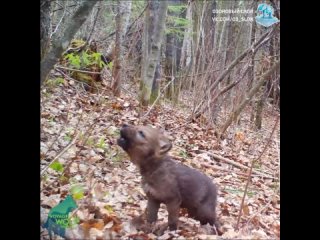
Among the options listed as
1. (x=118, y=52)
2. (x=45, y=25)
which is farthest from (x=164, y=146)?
Answer: (x=45, y=25)

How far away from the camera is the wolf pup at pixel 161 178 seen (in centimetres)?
383

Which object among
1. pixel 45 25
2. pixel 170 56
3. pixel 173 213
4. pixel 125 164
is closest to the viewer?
pixel 173 213

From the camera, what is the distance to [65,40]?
4238mm

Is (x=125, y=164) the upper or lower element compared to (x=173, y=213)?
upper

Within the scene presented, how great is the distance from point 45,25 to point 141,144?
137 centimetres

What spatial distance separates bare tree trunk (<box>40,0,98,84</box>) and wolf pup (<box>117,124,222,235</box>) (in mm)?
846

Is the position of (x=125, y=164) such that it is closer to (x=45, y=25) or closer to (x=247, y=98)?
(x=247, y=98)

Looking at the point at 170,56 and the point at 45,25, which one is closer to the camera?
the point at 170,56

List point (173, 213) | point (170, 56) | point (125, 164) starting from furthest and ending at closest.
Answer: point (170, 56)
point (125, 164)
point (173, 213)

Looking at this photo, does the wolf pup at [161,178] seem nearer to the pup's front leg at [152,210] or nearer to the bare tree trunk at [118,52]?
the pup's front leg at [152,210]

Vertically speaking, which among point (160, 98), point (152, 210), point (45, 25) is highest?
point (45, 25)

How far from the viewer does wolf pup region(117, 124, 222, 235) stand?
383 cm

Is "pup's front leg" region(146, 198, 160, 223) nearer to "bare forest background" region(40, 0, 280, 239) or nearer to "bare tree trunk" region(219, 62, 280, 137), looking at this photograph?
"bare forest background" region(40, 0, 280, 239)

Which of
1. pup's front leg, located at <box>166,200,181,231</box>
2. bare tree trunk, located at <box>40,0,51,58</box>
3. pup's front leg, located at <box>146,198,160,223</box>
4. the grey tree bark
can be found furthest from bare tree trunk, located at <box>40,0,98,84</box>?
pup's front leg, located at <box>166,200,181,231</box>
